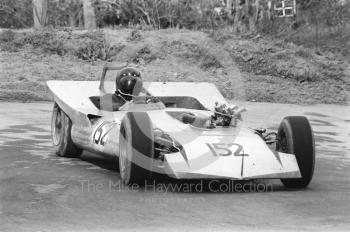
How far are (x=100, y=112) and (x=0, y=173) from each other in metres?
1.68

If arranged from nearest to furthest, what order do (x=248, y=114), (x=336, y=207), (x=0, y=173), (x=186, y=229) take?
(x=186, y=229) < (x=336, y=207) < (x=0, y=173) < (x=248, y=114)

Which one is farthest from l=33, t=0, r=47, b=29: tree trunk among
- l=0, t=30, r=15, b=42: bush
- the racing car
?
the racing car

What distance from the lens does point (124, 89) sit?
10922 mm

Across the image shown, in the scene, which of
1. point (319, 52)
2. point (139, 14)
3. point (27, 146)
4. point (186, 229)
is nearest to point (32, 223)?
point (186, 229)

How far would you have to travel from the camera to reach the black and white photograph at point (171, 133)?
7363 mm

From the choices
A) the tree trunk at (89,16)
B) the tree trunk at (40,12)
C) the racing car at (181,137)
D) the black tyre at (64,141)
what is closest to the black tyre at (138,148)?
the racing car at (181,137)

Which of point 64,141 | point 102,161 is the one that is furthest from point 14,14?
point 102,161

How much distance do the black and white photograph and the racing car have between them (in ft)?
0.05

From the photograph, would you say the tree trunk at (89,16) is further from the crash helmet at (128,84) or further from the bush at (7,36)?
the crash helmet at (128,84)

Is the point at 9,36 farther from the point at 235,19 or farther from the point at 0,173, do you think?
the point at 0,173

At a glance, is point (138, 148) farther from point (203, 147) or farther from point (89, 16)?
point (89, 16)

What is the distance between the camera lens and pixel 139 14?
27.7 meters

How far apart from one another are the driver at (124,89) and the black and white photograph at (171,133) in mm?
19

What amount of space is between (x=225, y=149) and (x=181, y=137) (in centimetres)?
60
